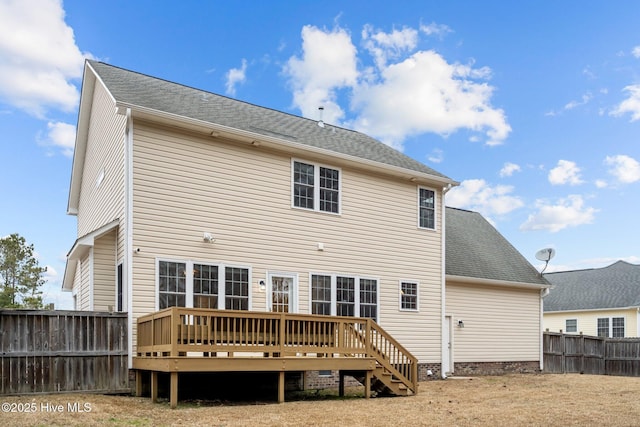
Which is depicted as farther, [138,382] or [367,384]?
[367,384]

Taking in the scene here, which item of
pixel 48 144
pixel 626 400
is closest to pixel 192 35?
pixel 48 144

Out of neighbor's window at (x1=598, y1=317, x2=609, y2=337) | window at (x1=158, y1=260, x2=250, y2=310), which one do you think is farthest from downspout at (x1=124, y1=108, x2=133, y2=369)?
neighbor's window at (x1=598, y1=317, x2=609, y2=337)

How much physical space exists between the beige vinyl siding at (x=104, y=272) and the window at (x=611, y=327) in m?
23.8

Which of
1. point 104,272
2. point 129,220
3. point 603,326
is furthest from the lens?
point 603,326

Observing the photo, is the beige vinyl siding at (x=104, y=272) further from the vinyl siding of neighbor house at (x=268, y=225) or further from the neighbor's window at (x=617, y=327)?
the neighbor's window at (x=617, y=327)

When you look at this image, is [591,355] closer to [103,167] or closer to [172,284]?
[172,284]

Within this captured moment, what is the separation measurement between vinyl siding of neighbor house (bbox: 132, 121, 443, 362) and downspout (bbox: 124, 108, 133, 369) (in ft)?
0.35

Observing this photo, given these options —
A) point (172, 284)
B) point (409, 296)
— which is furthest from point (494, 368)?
point (172, 284)

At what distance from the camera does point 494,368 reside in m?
19.4

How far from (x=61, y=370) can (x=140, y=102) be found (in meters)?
5.57

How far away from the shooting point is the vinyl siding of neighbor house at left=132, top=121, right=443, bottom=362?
12.3m

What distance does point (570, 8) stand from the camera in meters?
16.7

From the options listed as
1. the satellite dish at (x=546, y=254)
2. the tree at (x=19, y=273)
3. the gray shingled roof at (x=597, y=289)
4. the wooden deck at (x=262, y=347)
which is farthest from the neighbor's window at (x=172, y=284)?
the tree at (x=19, y=273)

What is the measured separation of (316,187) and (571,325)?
68.4 feet
